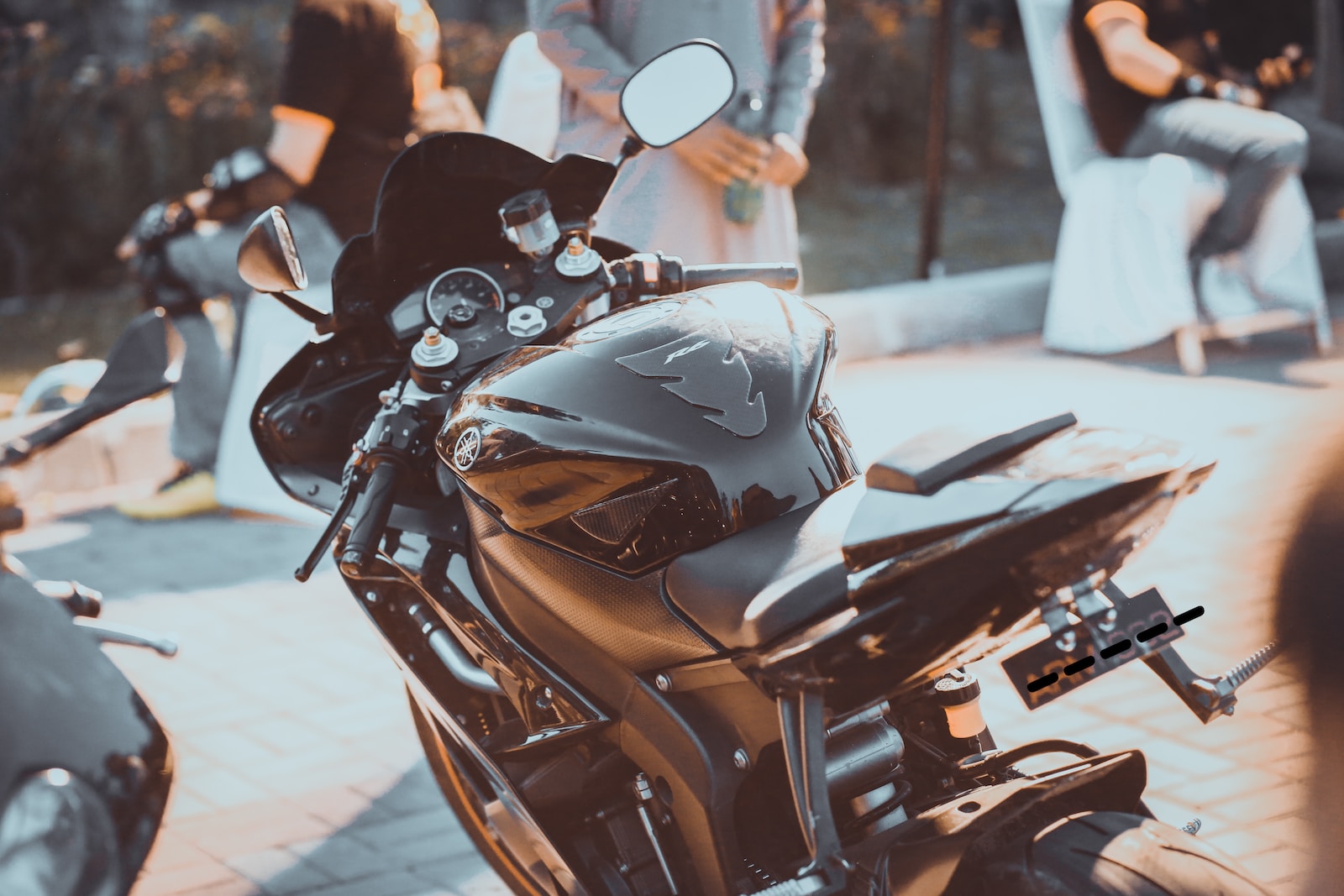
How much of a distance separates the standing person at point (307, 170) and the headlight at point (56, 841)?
8.70 ft

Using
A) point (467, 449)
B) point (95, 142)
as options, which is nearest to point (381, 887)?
point (467, 449)

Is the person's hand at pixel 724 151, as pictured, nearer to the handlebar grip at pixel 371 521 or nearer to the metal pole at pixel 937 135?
the handlebar grip at pixel 371 521

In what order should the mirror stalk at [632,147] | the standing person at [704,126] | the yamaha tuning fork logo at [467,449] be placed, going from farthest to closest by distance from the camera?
the standing person at [704,126] < the mirror stalk at [632,147] < the yamaha tuning fork logo at [467,449]

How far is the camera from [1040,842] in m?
1.60

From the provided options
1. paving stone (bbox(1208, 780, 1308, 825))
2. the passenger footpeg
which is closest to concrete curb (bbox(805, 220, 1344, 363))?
paving stone (bbox(1208, 780, 1308, 825))

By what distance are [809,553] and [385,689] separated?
2.49 metres

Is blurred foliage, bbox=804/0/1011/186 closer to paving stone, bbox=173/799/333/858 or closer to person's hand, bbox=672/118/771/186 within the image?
person's hand, bbox=672/118/771/186

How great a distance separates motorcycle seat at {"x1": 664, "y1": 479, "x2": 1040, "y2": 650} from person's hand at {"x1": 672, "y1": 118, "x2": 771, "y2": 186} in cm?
226

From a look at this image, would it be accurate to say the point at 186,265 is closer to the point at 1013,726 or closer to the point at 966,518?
the point at 1013,726

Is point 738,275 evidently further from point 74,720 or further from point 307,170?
point 307,170

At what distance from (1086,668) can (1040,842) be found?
0.20m

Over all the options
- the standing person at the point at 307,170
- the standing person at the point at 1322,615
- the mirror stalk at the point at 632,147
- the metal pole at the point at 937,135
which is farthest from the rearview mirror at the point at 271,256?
the metal pole at the point at 937,135

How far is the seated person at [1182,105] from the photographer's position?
21.6 ft

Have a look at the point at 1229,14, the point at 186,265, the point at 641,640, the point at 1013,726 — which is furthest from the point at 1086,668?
the point at 1229,14
